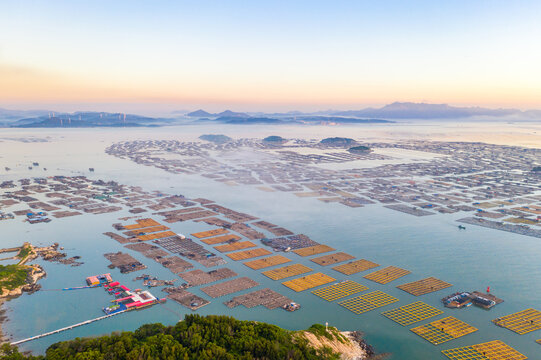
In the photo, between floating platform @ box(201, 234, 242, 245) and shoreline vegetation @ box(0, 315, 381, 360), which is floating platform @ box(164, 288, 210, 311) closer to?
shoreline vegetation @ box(0, 315, 381, 360)

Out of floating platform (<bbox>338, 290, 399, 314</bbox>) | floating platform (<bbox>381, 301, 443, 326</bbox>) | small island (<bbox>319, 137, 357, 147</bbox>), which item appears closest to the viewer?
floating platform (<bbox>381, 301, 443, 326</bbox>)

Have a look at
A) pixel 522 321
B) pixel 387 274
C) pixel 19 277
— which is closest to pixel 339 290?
pixel 387 274

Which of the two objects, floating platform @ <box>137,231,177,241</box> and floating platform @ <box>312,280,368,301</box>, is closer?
floating platform @ <box>312,280,368,301</box>

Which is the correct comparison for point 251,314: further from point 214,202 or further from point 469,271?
point 214,202

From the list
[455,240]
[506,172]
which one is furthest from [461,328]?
[506,172]

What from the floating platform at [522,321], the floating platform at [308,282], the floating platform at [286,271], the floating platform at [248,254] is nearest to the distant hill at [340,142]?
the floating platform at [248,254]

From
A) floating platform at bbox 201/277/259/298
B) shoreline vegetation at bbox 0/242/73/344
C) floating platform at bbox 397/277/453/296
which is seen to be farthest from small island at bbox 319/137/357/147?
shoreline vegetation at bbox 0/242/73/344
